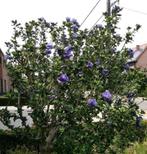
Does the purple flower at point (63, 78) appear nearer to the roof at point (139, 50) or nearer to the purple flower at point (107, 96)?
the purple flower at point (107, 96)

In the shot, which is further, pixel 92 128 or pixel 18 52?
pixel 18 52

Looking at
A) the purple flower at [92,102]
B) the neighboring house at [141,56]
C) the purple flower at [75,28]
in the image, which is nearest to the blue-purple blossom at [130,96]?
the purple flower at [92,102]

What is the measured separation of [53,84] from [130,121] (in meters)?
1.53

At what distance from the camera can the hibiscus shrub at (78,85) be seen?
862 centimetres

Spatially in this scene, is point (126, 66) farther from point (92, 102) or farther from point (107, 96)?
point (92, 102)

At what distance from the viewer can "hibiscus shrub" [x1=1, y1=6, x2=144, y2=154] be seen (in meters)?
8.62

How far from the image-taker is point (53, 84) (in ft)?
30.1

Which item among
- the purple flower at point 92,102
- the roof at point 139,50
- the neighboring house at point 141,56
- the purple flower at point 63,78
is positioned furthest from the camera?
the roof at point 139,50

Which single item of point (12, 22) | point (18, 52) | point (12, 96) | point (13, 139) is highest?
point (12, 22)

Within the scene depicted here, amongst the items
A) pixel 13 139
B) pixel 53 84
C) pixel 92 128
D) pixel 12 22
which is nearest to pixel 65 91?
pixel 53 84

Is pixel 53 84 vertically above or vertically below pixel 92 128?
above

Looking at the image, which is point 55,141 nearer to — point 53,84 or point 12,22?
point 53,84

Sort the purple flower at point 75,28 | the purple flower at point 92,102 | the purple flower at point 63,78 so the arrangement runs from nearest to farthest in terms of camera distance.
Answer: the purple flower at point 92,102 → the purple flower at point 63,78 → the purple flower at point 75,28

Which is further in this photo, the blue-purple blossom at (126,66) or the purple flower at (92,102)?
the blue-purple blossom at (126,66)
